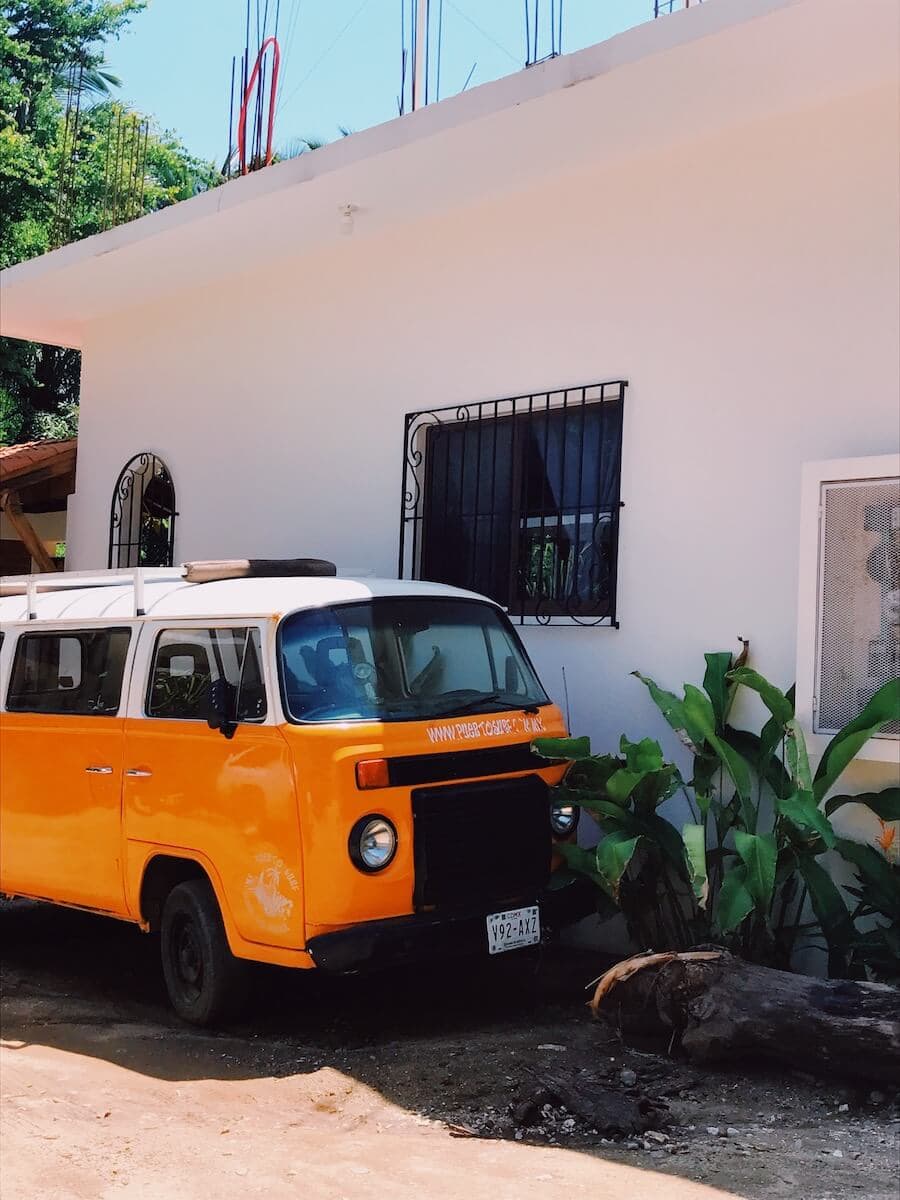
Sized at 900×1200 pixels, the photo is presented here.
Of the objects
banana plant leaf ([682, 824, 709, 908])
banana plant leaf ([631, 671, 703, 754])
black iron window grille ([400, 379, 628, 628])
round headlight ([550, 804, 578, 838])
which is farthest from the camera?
black iron window grille ([400, 379, 628, 628])

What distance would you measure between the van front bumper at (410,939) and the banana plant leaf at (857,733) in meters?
1.29

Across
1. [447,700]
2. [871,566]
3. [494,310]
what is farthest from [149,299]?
[871,566]

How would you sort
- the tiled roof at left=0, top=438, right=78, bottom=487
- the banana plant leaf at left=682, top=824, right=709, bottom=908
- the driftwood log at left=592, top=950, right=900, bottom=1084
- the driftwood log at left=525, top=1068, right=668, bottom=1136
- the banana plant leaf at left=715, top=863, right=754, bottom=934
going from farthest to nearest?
the tiled roof at left=0, top=438, right=78, bottom=487 < the banana plant leaf at left=682, top=824, right=709, bottom=908 < the banana plant leaf at left=715, top=863, right=754, bottom=934 < the driftwood log at left=592, top=950, right=900, bottom=1084 < the driftwood log at left=525, top=1068, right=668, bottom=1136

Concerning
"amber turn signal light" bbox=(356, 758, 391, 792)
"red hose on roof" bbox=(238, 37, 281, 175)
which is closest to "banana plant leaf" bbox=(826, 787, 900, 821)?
"amber turn signal light" bbox=(356, 758, 391, 792)

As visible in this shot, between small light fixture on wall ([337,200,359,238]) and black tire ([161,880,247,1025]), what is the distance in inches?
171

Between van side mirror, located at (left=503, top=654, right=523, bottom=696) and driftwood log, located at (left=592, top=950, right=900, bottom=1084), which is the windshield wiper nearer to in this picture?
van side mirror, located at (left=503, top=654, right=523, bottom=696)

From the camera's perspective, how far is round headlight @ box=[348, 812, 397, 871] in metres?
5.08

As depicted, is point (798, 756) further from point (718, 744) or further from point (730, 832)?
point (730, 832)

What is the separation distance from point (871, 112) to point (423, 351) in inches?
123

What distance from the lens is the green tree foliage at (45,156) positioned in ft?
63.3

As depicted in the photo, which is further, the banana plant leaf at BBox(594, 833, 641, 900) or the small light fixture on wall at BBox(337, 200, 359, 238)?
the small light fixture on wall at BBox(337, 200, 359, 238)

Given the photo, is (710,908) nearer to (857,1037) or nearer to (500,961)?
(500,961)

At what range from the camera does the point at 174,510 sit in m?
10.1

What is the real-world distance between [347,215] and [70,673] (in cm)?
343
